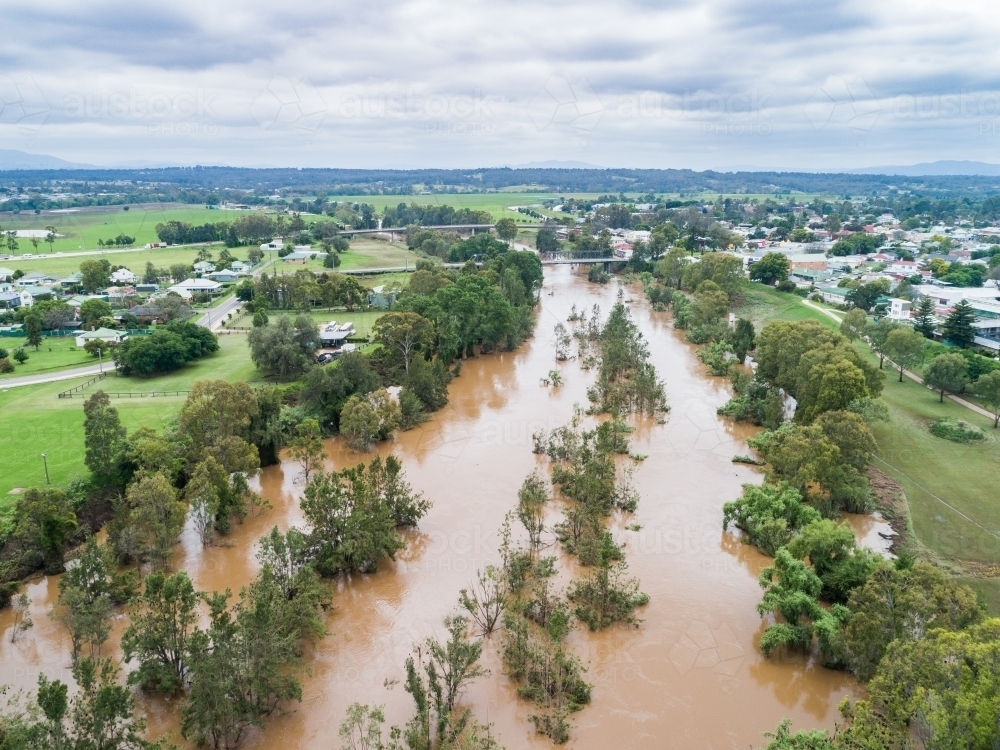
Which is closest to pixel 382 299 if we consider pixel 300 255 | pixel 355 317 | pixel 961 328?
pixel 355 317

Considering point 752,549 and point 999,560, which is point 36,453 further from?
point 999,560

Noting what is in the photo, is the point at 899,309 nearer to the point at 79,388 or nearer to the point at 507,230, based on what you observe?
the point at 79,388

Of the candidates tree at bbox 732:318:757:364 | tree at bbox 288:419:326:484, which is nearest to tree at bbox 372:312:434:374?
tree at bbox 288:419:326:484

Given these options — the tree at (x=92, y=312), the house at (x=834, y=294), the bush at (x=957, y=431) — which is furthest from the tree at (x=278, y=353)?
the house at (x=834, y=294)

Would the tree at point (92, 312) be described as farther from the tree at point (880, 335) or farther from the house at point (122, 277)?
the tree at point (880, 335)

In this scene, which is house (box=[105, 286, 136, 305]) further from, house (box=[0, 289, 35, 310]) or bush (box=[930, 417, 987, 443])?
bush (box=[930, 417, 987, 443])

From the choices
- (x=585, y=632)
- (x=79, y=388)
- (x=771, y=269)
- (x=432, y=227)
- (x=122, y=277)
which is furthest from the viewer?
(x=432, y=227)
